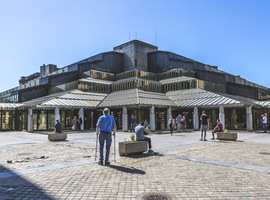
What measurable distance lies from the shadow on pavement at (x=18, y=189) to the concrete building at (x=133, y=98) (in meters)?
21.1

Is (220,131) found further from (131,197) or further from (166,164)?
(131,197)

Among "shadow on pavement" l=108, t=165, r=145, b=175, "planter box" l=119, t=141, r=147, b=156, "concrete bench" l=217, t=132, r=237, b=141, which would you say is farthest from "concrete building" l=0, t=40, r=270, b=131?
"shadow on pavement" l=108, t=165, r=145, b=175

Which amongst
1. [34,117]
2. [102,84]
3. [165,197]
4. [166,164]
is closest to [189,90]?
[102,84]

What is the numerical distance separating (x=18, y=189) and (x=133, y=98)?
2528 centimetres

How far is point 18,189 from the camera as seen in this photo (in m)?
5.30

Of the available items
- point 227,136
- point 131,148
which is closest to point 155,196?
point 131,148

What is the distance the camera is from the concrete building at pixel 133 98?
94.2 feet

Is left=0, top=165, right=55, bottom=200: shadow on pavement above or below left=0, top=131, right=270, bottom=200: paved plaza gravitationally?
above

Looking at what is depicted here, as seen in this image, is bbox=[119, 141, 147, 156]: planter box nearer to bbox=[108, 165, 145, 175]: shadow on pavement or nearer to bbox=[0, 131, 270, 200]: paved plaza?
bbox=[0, 131, 270, 200]: paved plaza

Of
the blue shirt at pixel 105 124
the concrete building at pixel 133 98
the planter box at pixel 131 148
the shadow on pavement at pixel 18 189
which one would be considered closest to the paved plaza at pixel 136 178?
the shadow on pavement at pixel 18 189

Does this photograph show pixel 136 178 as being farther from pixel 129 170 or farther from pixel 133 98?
pixel 133 98

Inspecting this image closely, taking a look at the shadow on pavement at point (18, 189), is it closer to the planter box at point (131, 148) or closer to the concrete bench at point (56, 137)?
the planter box at point (131, 148)

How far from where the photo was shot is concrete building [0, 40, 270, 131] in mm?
28703

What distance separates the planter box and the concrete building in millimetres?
16913
